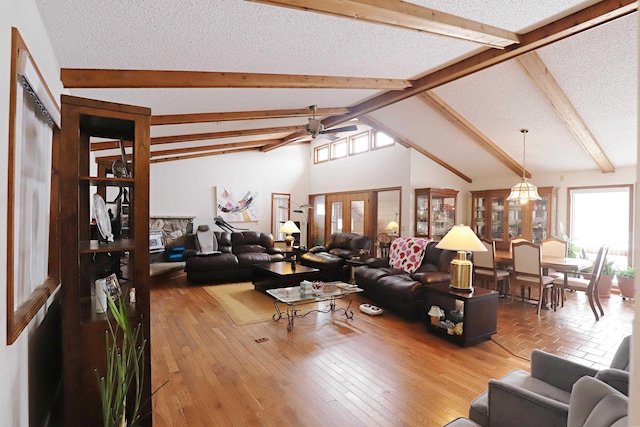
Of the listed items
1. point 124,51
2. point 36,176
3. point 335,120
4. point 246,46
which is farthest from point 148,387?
point 335,120

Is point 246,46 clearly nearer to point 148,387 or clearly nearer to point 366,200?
point 148,387

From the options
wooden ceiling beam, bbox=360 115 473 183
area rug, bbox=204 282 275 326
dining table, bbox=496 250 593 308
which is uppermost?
wooden ceiling beam, bbox=360 115 473 183

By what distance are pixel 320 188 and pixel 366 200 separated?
1.89 metres

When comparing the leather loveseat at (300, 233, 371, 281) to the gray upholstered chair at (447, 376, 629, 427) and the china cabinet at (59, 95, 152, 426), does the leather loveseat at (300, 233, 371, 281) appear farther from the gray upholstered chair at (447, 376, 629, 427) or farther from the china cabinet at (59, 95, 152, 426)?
the gray upholstered chair at (447, 376, 629, 427)

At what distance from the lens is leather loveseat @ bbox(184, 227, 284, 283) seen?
242 inches

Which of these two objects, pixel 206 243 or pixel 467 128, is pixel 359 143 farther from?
pixel 206 243

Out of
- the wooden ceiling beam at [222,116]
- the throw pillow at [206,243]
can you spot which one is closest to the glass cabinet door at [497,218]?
the wooden ceiling beam at [222,116]

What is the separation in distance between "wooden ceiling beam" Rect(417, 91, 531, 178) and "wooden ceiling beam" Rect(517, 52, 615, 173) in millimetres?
1193

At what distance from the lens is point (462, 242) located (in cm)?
345

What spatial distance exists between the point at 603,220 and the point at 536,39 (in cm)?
478

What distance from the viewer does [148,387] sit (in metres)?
1.92

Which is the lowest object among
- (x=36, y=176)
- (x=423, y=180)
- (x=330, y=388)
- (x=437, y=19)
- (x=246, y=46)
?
(x=330, y=388)

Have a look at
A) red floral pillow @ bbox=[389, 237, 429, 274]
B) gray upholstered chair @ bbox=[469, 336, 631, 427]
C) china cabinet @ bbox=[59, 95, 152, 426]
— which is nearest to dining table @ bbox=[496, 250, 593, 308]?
red floral pillow @ bbox=[389, 237, 429, 274]

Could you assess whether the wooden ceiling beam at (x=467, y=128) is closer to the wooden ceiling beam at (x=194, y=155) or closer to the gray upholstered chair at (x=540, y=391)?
the gray upholstered chair at (x=540, y=391)
